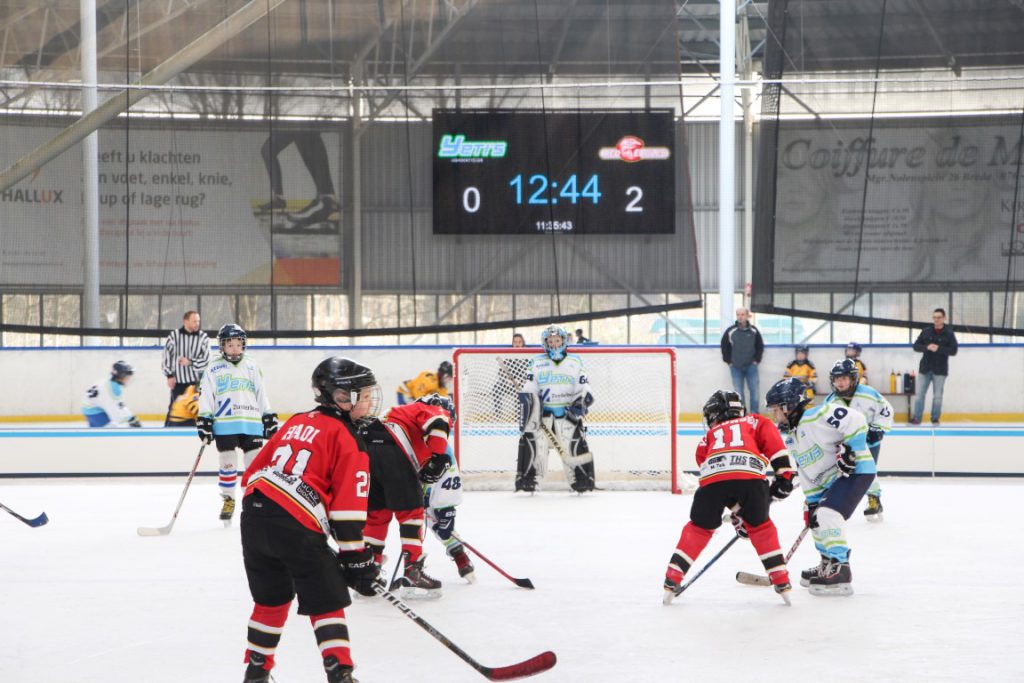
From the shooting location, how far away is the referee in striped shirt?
35.2 ft

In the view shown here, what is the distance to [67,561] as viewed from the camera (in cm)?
624

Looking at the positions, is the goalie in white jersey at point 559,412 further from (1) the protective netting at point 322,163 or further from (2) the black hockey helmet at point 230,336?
(1) the protective netting at point 322,163

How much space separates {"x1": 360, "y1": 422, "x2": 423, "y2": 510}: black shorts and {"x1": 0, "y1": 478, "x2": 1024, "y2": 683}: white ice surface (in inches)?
17.3

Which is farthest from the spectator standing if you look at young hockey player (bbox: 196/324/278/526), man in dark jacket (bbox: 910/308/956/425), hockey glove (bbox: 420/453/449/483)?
man in dark jacket (bbox: 910/308/956/425)

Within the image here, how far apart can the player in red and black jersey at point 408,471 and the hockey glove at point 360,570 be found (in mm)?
1697

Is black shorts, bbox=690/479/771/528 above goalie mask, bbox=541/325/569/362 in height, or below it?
below

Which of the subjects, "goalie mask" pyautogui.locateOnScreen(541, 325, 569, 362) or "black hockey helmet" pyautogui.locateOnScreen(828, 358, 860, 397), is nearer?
"black hockey helmet" pyautogui.locateOnScreen(828, 358, 860, 397)

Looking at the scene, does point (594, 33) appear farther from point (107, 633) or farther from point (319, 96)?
point (107, 633)

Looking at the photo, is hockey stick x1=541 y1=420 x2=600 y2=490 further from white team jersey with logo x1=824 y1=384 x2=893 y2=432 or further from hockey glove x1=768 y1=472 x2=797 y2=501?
hockey glove x1=768 y1=472 x2=797 y2=501

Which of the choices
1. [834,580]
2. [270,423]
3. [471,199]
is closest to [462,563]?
[834,580]

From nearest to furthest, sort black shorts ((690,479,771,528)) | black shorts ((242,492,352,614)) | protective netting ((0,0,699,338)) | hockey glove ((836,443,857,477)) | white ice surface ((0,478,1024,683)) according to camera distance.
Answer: black shorts ((242,492,352,614))
white ice surface ((0,478,1024,683))
black shorts ((690,479,771,528))
hockey glove ((836,443,857,477))
protective netting ((0,0,699,338))

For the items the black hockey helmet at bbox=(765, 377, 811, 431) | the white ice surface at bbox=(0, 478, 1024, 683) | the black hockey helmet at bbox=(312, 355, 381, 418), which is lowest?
the white ice surface at bbox=(0, 478, 1024, 683)

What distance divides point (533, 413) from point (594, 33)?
6.31 m

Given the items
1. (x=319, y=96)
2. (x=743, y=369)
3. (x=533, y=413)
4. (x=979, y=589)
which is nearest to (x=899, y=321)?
(x=743, y=369)
